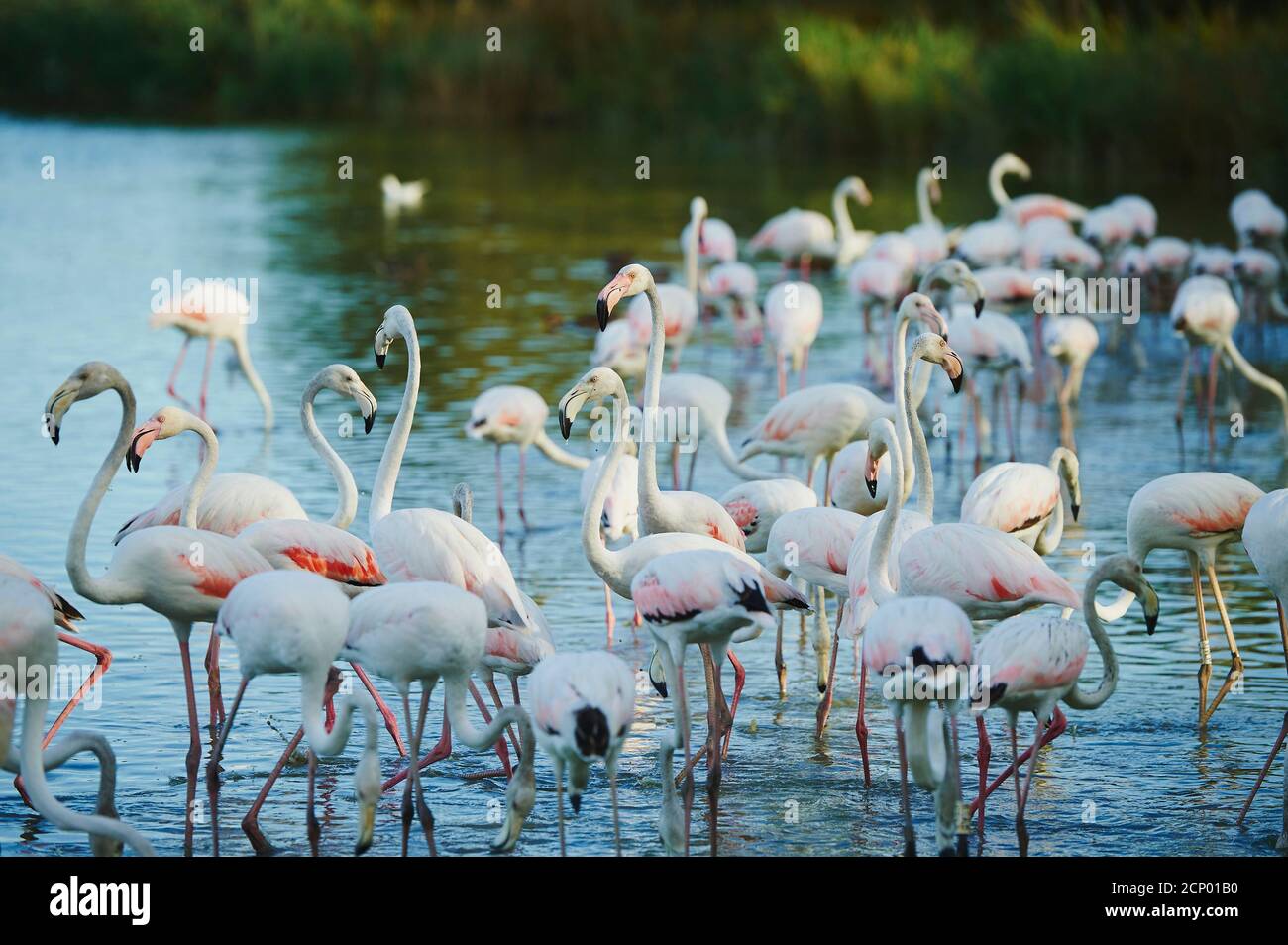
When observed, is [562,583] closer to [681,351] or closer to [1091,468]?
[1091,468]

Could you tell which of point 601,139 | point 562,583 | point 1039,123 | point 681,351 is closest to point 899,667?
point 562,583

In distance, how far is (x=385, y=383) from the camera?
1330 cm

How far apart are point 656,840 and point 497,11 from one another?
3306cm

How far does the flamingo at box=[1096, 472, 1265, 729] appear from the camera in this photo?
6820 millimetres

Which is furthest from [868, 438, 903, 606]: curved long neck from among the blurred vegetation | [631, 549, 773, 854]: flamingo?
the blurred vegetation

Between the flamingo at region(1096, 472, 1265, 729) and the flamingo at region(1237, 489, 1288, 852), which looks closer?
the flamingo at region(1237, 489, 1288, 852)

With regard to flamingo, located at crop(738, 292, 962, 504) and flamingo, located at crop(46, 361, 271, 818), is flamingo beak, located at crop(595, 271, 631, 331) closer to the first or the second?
flamingo, located at crop(46, 361, 271, 818)

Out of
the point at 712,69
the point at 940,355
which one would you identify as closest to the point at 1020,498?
the point at 940,355

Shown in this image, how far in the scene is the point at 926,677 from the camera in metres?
5.11

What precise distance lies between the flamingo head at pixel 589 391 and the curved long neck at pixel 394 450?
714 mm

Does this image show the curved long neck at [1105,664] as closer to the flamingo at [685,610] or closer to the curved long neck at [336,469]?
the flamingo at [685,610]

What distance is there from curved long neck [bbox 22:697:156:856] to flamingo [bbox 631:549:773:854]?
1.43 meters

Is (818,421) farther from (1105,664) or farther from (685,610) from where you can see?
(685,610)

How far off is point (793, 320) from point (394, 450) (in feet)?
17.3
